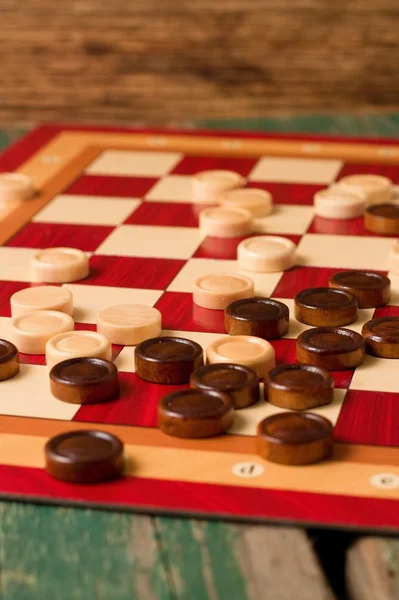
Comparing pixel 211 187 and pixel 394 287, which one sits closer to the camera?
pixel 394 287

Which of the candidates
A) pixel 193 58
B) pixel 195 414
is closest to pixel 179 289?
pixel 195 414

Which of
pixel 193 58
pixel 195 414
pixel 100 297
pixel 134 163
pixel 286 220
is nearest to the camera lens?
pixel 195 414

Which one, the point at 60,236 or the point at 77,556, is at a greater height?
the point at 77,556

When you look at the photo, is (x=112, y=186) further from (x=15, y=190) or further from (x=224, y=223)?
(x=224, y=223)

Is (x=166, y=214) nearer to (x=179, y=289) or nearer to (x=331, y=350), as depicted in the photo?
(x=179, y=289)

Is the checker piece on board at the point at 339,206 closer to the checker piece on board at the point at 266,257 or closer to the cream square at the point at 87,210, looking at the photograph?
the checker piece on board at the point at 266,257

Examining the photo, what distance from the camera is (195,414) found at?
1.55 m

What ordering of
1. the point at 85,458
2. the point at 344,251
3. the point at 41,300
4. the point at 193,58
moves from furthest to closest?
the point at 193,58 < the point at 344,251 < the point at 41,300 < the point at 85,458

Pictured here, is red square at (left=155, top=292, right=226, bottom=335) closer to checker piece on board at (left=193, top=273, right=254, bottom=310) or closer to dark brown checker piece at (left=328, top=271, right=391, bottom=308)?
checker piece on board at (left=193, top=273, right=254, bottom=310)

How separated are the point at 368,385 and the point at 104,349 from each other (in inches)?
17.0

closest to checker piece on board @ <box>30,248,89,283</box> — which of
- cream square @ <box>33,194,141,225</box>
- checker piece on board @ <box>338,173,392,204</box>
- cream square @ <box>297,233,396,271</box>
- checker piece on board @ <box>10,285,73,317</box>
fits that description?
checker piece on board @ <box>10,285,73,317</box>

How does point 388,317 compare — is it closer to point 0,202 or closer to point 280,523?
point 280,523

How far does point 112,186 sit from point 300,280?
2.72 feet

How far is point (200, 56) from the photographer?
4.03m
